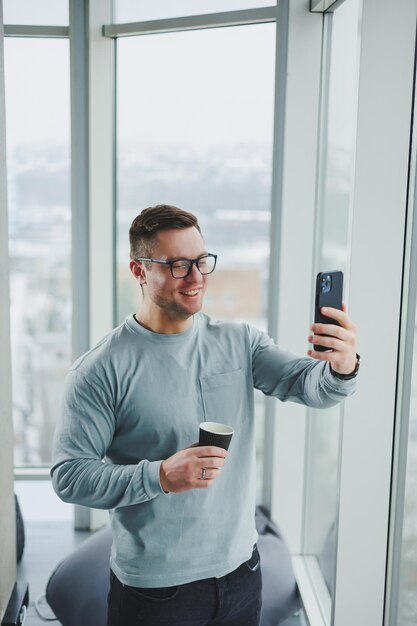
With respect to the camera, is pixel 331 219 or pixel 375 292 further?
pixel 331 219

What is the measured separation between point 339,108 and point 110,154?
117 cm

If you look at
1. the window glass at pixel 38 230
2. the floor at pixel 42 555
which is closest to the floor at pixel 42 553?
the floor at pixel 42 555

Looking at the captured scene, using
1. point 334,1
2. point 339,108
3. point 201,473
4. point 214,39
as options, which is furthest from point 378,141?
point 214,39

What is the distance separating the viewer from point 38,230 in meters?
3.27

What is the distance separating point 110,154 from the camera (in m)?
3.05

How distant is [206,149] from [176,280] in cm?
176

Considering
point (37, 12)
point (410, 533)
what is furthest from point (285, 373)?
point (37, 12)

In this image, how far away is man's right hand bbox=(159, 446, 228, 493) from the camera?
1.31 m

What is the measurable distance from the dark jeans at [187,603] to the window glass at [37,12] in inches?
100

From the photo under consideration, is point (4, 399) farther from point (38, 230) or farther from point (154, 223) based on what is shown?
point (38, 230)

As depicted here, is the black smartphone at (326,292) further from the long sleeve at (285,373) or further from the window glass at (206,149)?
the window glass at (206,149)

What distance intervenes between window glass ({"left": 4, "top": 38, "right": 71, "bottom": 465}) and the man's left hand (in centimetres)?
214

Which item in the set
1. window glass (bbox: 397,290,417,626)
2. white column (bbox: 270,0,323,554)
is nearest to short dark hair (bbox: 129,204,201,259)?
window glass (bbox: 397,290,417,626)

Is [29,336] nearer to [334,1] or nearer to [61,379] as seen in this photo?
[61,379]
